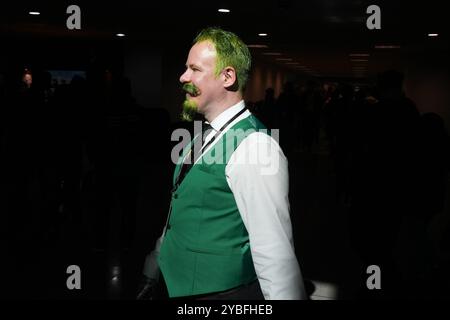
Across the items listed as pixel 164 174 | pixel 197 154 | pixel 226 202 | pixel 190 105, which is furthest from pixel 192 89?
pixel 164 174

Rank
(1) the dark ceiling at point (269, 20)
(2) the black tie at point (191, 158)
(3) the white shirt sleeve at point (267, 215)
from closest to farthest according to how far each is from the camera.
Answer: (3) the white shirt sleeve at point (267, 215), (2) the black tie at point (191, 158), (1) the dark ceiling at point (269, 20)

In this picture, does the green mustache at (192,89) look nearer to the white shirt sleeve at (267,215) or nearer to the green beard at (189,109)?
the green beard at (189,109)

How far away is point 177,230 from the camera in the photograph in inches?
53.8

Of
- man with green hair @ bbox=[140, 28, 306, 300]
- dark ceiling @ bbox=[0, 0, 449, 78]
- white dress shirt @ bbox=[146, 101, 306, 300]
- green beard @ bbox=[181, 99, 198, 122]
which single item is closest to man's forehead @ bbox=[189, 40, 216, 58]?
man with green hair @ bbox=[140, 28, 306, 300]

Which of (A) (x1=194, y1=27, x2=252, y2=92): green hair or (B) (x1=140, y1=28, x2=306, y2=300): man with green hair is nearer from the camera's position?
(B) (x1=140, y1=28, x2=306, y2=300): man with green hair

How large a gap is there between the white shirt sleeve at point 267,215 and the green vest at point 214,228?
6cm

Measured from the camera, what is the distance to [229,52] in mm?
1336

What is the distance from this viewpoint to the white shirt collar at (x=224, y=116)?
1.35 metres

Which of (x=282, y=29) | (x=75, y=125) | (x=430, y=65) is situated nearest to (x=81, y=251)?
(x=75, y=125)

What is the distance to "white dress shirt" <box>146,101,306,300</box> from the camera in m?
1.16

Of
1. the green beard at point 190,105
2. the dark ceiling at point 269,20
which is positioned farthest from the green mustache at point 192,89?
the dark ceiling at point 269,20

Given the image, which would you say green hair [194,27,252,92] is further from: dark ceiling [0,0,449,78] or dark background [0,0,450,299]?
dark ceiling [0,0,449,78]

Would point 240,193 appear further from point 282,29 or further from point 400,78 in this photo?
point 282,29
